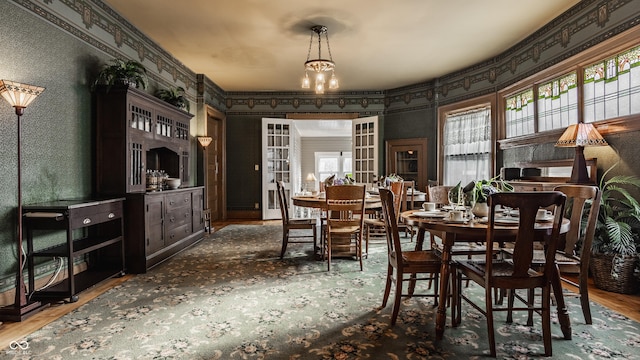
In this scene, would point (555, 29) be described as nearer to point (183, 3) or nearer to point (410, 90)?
point (410, 90)

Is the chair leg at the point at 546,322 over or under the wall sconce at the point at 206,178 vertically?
under

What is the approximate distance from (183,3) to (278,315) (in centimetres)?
349

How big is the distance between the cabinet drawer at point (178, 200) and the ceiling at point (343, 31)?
2.22 m

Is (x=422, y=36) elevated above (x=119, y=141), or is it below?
above

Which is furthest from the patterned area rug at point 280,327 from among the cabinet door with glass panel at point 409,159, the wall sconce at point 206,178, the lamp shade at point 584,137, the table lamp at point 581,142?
the cabinet door with glass panel at point 409,159

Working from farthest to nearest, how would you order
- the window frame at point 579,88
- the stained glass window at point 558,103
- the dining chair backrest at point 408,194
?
the dining chair backrest at point 408,194
the stained glass window at point 558,103
the window frame at point 579,88

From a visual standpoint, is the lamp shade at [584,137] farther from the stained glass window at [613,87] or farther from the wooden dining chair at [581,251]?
the wooden dining chair at [581,251]

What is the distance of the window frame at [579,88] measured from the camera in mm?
3341

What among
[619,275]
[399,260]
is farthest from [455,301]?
[619,275]

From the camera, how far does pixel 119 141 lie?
3.82 meters

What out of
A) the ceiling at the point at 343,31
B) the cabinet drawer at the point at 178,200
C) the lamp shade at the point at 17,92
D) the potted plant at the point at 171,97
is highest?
the ceiling at the point at 343,31

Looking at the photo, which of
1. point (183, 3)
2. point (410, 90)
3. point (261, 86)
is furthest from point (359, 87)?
point (183, 3)

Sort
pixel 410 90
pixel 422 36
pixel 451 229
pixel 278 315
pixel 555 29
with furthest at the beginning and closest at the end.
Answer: pixel 410 90 < pixel 422 36 < pixel 555 29 < pixel 278 315 < pixel 451 229

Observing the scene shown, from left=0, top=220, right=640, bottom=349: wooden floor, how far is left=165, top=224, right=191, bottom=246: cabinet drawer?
92cm
